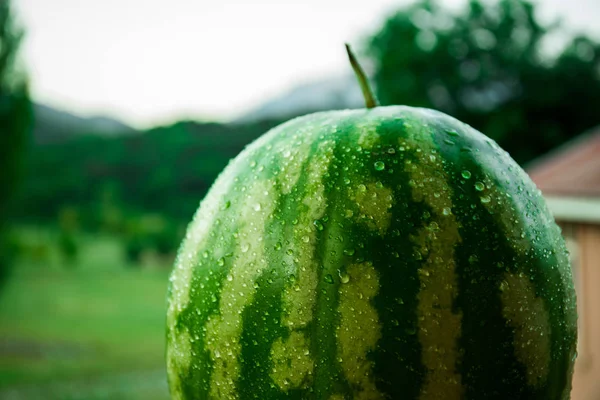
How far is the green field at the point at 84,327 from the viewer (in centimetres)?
764

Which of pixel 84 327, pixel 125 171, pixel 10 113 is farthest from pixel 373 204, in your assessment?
pixel 125 171

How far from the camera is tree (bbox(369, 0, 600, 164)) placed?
47.1 ft

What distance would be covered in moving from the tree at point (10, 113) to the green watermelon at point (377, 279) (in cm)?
757

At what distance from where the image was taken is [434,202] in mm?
776

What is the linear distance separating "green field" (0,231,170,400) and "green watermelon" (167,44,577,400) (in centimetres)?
714

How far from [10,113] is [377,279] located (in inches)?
321

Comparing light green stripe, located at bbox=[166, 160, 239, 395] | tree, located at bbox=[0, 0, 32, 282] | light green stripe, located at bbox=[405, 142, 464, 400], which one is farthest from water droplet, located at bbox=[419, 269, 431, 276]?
tree, located at bbox=[0, 0, 32, 282]

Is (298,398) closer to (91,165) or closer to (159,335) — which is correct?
(159,335)

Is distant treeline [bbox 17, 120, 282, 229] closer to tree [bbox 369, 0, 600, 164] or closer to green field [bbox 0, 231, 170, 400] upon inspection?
green field [bbox 0, 231, 170, 400]

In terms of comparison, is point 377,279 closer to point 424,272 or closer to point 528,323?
point 424,272

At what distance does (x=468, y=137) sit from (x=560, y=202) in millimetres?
4433

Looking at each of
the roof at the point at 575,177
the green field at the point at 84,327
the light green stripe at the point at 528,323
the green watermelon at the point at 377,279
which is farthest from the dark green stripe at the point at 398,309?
the green field at the point at 84,327

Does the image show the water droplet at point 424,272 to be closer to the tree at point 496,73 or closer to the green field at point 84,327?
the green field at point 84,327

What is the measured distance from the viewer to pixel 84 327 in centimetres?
978
